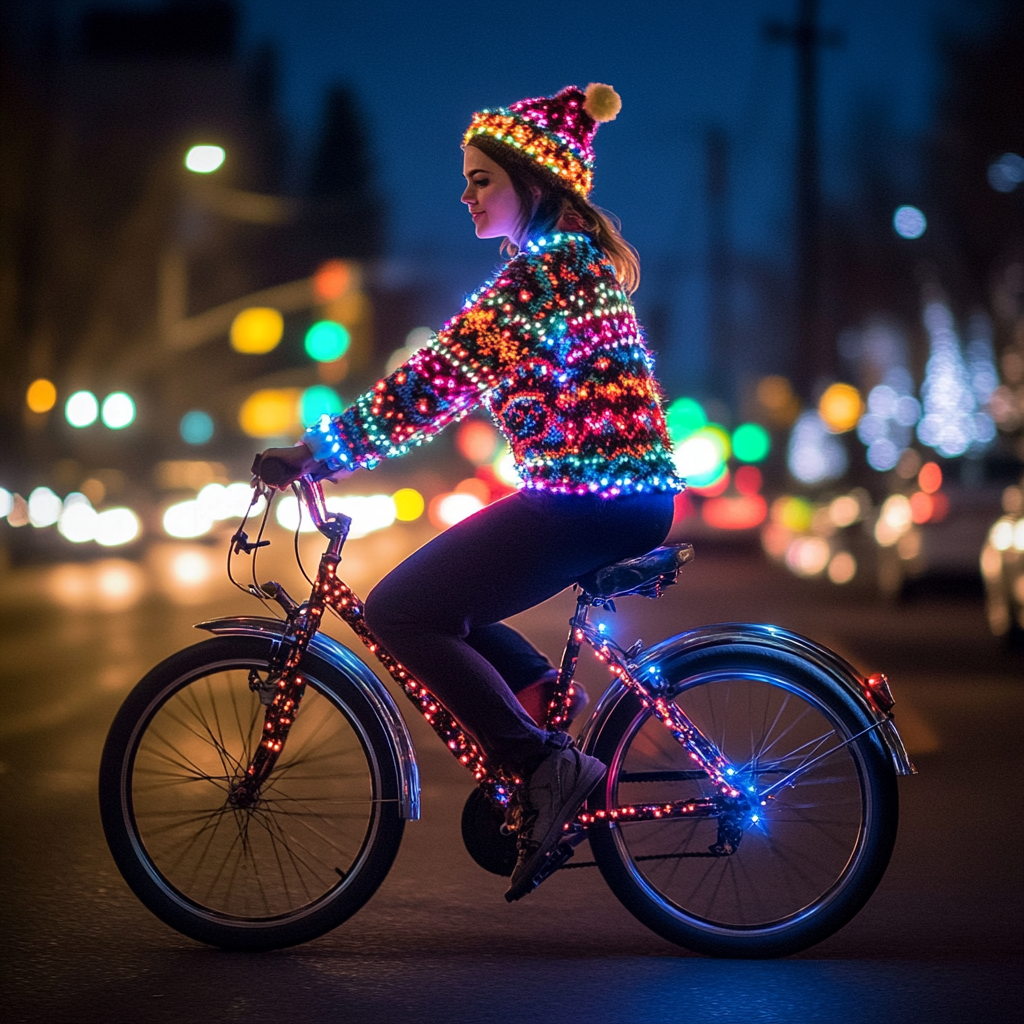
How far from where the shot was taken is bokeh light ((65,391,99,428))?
3191 cm

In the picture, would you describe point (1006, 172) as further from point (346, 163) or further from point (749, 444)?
point (346, 163)

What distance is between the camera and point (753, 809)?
4.65 metres

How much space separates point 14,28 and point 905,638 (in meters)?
34.2

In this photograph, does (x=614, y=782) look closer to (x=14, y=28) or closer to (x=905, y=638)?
(x=905, y=638)

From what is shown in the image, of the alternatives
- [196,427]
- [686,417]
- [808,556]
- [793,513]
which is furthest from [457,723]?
[196,427]

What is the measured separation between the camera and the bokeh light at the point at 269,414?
70.7m

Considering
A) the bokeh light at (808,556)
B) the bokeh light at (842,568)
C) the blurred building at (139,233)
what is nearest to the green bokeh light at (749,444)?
the blurred building at (139,233)

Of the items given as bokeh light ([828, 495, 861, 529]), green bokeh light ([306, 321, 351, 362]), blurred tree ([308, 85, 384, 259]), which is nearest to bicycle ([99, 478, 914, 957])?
bokeh light ([828, 495, 861, 529])

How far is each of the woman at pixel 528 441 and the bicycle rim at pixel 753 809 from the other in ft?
0.76

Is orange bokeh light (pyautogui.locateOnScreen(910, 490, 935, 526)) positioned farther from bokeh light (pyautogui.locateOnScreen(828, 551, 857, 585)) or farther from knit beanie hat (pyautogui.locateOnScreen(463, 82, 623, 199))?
knit beanie hat (pyautogui.locateOnScreen(463, 82, 623, 199))

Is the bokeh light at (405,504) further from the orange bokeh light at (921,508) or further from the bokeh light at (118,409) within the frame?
the orange bokeh light at (921,508)

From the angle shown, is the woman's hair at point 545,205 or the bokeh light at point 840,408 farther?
the bokeh light at point 840,408

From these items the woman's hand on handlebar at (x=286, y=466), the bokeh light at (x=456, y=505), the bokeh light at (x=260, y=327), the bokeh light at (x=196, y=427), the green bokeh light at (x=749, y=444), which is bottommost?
the woman's hand on handlebar at (x=286, y=466)

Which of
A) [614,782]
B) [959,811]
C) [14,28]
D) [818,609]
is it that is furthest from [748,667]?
[14,28]
